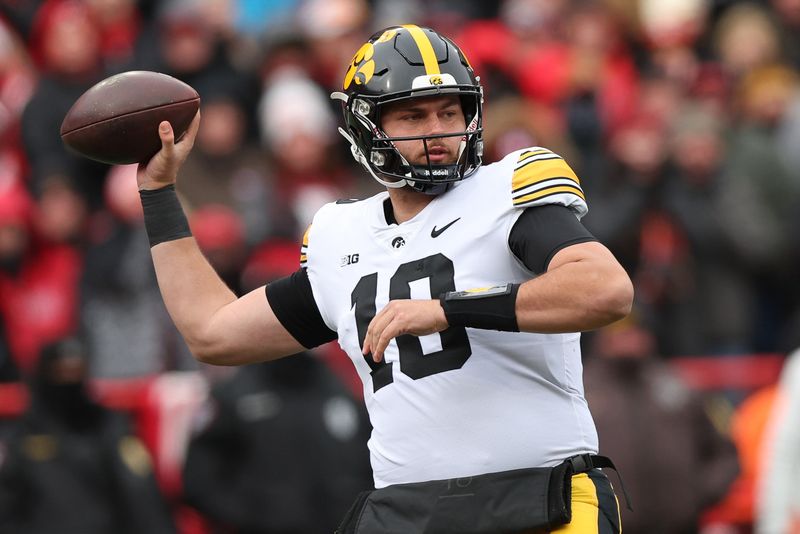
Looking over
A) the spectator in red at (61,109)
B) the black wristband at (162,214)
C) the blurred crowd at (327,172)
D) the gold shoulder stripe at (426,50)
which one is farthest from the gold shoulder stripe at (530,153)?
the spectator in red at (61,109)

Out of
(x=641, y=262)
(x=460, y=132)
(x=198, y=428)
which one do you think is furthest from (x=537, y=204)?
(x=641, y=262)

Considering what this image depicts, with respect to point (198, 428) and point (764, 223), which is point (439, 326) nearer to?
point (198, 428)

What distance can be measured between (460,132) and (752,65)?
680 cm

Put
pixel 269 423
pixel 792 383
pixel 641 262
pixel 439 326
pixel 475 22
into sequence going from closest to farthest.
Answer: pixel 439 326 < pixel 792 383 < pixel 269 423 < pixel 641 262 < pixel 475 22

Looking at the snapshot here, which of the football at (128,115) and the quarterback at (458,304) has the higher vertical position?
the football at (128,115)

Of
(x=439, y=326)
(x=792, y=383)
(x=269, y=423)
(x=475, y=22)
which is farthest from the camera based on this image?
(x=475, y=22)

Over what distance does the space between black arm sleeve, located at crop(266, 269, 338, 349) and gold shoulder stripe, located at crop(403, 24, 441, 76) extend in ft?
2.54

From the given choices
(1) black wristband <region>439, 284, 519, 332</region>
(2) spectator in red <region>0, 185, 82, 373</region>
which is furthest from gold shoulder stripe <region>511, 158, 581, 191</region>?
(2) spectator in red <region>0, 185, 82, 373</region>

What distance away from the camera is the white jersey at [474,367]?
4.14m

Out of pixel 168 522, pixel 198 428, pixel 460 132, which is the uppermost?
pixel 460 132

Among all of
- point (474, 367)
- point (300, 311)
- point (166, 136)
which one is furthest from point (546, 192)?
point (166, 136)

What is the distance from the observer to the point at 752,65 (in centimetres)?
1066

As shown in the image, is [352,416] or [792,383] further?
[352,416]

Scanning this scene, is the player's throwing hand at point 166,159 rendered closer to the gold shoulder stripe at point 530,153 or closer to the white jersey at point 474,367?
the white jersey at point 474,367
